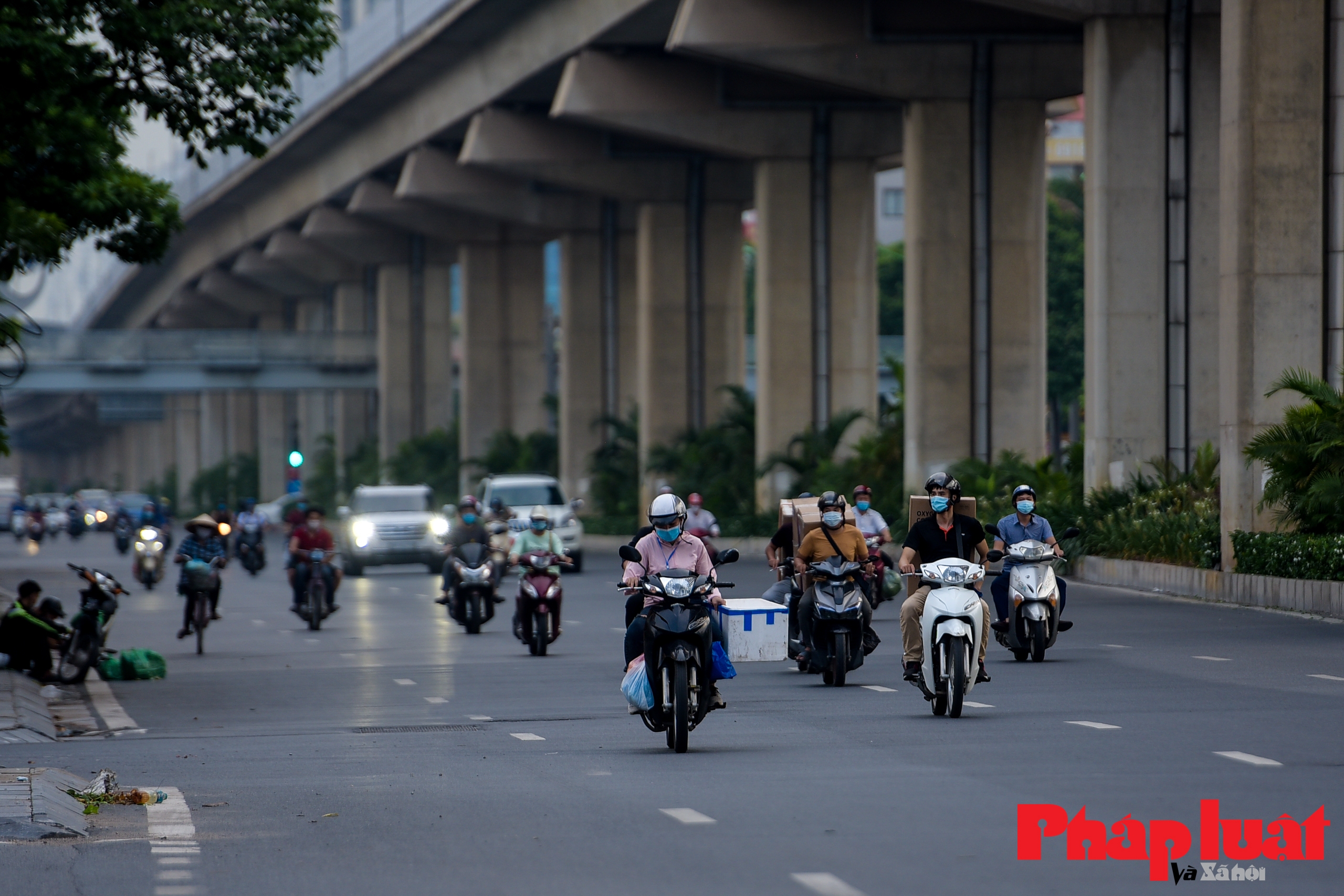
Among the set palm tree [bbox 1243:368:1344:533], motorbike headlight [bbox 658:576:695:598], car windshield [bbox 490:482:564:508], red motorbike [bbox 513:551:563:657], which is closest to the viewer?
motorbike headlight [bbox 658:576:695:598]

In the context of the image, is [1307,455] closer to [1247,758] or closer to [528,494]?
[1247,758]

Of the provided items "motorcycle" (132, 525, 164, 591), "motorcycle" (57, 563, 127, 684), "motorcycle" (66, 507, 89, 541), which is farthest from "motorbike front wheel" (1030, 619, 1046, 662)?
"motorcycle" (66, 507, 89, 541)

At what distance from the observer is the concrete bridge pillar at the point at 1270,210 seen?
2753 centimetres

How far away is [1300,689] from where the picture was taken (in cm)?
1641

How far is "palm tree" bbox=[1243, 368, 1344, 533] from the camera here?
85.0ft

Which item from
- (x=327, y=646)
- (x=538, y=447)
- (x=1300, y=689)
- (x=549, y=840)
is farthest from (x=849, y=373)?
(x=549, y=840)

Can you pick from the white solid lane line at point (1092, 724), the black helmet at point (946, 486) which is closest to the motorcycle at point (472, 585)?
the black helmet at point (946, 486)

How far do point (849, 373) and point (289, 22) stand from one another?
3258 cm

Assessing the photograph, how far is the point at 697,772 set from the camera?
12.4 metres

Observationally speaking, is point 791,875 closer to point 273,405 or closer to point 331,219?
point 331,219

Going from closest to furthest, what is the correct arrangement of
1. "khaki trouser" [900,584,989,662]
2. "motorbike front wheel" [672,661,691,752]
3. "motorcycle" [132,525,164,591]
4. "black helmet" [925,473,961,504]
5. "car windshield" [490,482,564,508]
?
"motorbike front wheel" [672,661,691,752], "khaki trouser" [900,584,989,662], "black helmet" [925,473,961,504], "motorcycle" [132,525,164,591], "car windshield" [490,482,564,508]

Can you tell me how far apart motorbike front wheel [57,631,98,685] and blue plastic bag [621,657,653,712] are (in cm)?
922

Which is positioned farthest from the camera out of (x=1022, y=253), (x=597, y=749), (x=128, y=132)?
(x=1022, y=253)

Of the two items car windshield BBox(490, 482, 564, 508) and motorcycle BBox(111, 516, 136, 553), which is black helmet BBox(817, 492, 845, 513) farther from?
motorcycle BBox(111, 516, 136, 553)
